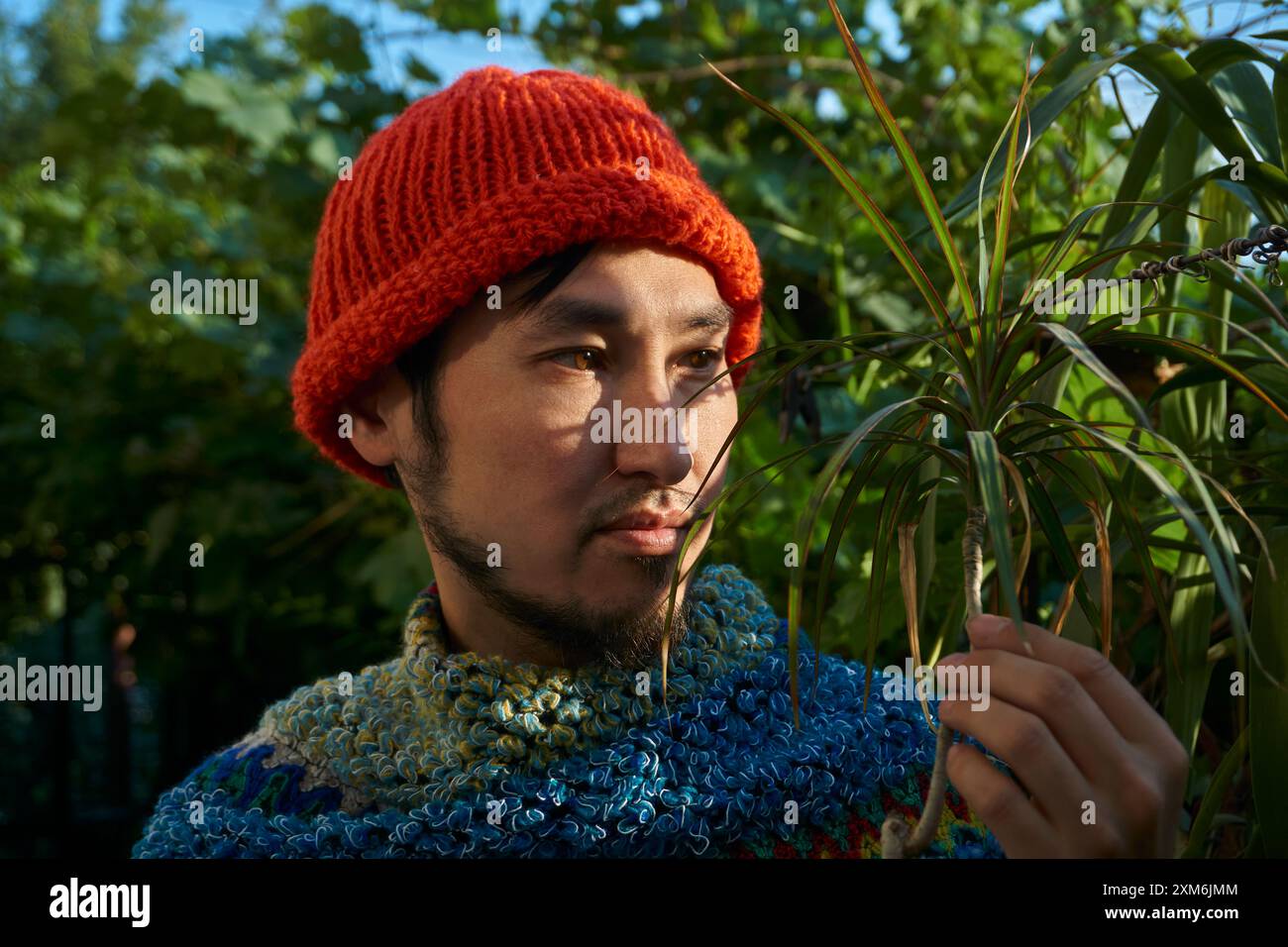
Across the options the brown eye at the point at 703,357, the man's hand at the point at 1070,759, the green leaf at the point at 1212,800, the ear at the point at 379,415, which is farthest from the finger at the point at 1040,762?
the ear at the point at 379,415

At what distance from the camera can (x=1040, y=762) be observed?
0.93 metres

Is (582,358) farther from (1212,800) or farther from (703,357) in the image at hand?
(1212,800)

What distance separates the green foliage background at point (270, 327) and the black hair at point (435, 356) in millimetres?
620

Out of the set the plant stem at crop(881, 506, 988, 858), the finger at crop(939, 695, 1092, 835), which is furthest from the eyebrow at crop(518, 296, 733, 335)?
the finger at crop(939, 695, 1092, 835)

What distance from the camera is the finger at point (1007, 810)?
0.95 metres

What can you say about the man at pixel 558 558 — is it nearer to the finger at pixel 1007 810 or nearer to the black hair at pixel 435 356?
the black hair at pixel 435 356

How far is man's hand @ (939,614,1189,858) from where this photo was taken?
0.94 metres

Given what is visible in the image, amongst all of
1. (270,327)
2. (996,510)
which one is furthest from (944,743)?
(270,327)

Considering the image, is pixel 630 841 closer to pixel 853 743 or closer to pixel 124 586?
pixel 853 743

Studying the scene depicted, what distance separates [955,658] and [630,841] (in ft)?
1.51

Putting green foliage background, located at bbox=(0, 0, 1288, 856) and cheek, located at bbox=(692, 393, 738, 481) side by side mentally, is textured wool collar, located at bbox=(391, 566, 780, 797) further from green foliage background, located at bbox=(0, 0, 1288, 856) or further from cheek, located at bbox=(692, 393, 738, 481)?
green foliage background, located at bbox=(0, 0, 1288, 856)

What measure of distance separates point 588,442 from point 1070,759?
597 millimetres

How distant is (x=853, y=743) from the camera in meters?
1.37

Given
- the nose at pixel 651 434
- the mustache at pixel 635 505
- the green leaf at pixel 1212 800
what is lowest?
the green leaf at pixel 1212 800
